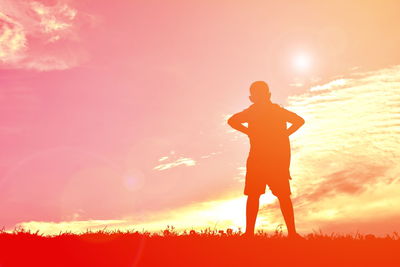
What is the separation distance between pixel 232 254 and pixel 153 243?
244 centimetres

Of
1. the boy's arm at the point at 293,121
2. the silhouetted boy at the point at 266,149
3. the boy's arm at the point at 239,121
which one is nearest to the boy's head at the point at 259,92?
the silhouetted boy at the point at 266,149

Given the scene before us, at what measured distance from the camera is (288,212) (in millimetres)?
12703

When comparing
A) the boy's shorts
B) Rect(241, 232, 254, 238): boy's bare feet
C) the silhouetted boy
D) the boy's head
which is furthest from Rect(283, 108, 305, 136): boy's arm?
Rect(241, 232, 254, 238): boy's bare feet

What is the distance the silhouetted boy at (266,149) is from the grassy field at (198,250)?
2.66 ft

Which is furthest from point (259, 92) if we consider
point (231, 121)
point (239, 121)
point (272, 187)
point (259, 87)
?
point (272, 187)

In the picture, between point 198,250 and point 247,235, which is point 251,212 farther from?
point 198,250

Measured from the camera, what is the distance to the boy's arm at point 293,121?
13016 millimetres

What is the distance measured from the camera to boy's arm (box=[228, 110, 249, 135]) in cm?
1302

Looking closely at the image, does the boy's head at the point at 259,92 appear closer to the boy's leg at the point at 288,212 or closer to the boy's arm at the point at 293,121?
the boy's arm at the point at 293,121

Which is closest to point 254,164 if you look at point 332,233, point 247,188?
point 247,188

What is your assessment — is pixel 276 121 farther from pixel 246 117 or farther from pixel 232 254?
pixel 232 254

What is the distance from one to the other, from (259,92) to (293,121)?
1.18 metres

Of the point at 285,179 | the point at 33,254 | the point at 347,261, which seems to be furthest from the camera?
the point at 285,179

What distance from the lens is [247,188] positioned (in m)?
12.9
